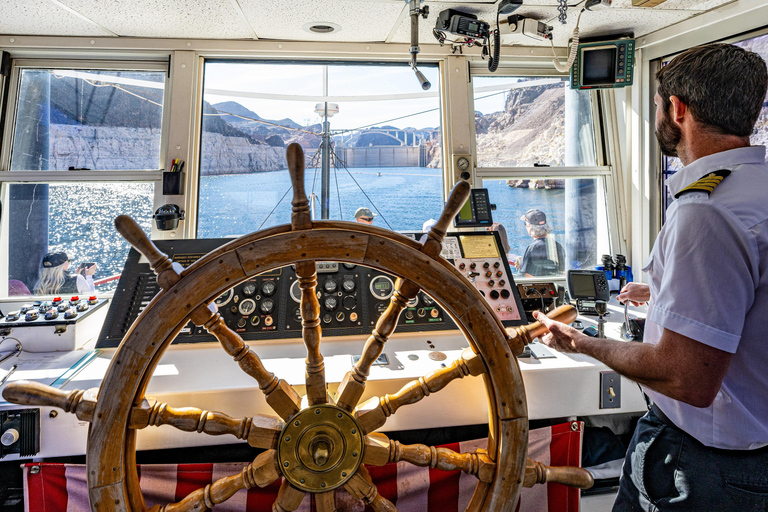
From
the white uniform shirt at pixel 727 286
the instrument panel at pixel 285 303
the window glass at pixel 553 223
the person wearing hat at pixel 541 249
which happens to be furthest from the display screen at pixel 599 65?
the white uniform shirt at pixel 727 286

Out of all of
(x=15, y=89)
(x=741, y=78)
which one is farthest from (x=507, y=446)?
(x=15, y=89)

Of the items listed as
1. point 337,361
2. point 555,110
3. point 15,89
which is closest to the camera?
point 337,361

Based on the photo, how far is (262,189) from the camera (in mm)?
2652

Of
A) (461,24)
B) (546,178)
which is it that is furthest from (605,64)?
(461,24)

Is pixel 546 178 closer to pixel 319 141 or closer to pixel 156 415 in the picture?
pixel 319 141

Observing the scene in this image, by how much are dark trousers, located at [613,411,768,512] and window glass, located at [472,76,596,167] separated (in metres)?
1.76

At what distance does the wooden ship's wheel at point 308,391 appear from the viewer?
2.22 ft

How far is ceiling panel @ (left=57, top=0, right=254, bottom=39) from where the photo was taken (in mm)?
1807

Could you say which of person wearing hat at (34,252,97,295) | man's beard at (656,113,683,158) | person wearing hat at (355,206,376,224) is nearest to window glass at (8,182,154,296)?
person wearing hat at (34,252,97,295)

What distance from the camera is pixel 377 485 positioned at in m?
1.07

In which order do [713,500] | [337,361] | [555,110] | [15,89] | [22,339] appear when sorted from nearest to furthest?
[713,500], [337,361], [22,339], [15,89], [555,110]

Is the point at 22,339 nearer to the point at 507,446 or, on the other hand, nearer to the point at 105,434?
the point at 105,434

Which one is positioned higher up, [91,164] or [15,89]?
[15,89]

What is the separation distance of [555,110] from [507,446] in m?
2.34
